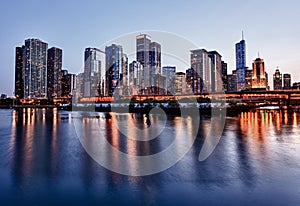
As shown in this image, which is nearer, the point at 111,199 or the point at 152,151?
the point at 111,199

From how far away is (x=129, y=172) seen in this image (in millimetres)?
7016

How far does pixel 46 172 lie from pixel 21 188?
1.26m

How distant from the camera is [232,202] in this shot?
4.97 m

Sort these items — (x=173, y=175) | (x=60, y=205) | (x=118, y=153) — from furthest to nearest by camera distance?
(x=118, y=153) < (x=173, y=175) < (x=60, y=205)

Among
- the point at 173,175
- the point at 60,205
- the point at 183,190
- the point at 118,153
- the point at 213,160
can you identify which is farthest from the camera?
the point at 118,153

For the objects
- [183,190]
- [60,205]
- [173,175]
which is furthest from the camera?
Result: [173,175]

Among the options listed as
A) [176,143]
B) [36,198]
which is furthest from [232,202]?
[176,143]

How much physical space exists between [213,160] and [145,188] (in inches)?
143

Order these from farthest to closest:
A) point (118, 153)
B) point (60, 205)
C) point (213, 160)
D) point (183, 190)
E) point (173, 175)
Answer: point (118, 153) < point (213, 160) < point (173, 175) < point (183, 190) < point (60, 205)

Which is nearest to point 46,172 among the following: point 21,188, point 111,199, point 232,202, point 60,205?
point 21,188

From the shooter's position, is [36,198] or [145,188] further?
[145,188]

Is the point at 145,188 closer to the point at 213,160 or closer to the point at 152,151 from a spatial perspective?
the point at 213,160

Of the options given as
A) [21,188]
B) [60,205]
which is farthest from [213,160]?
[21,188]

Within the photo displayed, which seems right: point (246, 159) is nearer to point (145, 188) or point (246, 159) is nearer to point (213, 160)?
point (213, 160)
